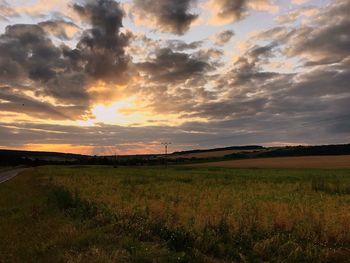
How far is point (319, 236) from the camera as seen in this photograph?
1080 centimetres

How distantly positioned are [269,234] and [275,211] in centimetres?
377

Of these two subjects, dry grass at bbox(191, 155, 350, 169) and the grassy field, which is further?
dry grass at bbox(191, 155, 350, 169)

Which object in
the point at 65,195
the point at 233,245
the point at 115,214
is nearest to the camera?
the point at 233,245

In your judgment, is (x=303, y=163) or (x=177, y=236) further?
(x=303, y=163)

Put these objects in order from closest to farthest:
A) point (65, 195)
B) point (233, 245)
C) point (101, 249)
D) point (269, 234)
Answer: point (101, 249) → point (233, 245) → point (269, 234) → point (65, 195)

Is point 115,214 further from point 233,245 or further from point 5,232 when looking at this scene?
point 233,245

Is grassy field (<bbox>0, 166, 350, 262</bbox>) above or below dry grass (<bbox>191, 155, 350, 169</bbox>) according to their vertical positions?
below

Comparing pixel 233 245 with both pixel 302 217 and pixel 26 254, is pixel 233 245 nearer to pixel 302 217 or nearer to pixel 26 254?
pixel 302 217

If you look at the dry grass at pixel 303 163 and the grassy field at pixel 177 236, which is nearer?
the grassy field at pixel 177 236

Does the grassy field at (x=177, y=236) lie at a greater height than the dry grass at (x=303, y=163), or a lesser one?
lesser

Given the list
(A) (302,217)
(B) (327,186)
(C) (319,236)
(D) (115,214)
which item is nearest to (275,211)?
(A) (302,217)

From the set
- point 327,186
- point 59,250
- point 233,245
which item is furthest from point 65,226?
point 327,186

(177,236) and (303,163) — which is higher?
(303,163)

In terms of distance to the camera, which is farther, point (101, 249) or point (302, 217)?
point (302, 217)
